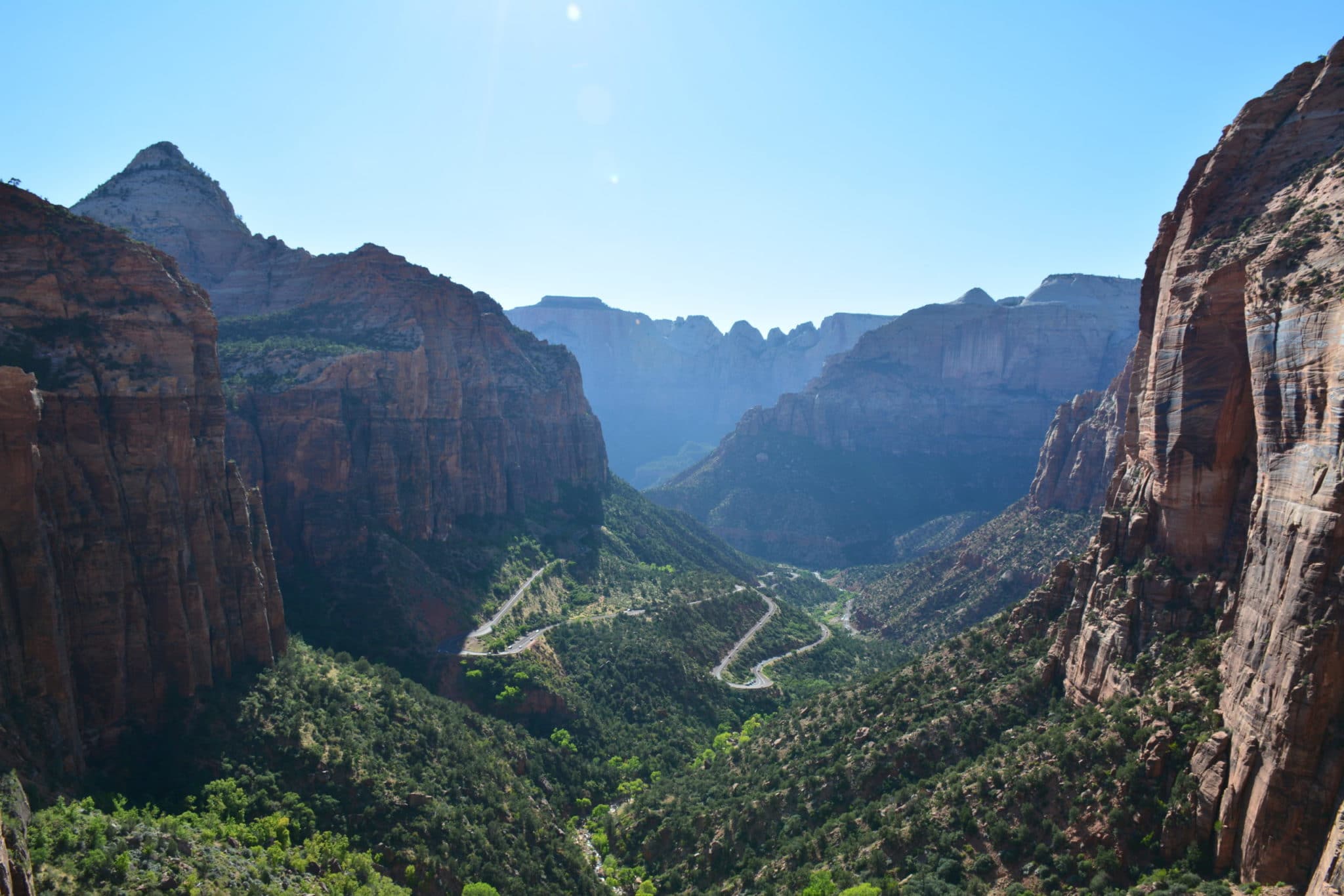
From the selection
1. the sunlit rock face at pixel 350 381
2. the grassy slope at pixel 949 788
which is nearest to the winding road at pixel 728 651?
the sunlit rock face at pixel 350 381

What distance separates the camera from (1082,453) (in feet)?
396

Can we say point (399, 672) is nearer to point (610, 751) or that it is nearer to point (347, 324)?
point (610, 751)

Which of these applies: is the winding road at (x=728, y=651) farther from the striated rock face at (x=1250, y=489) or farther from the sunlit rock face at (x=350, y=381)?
the striated rock face at (x=1250, y=489)

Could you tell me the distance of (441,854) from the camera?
156 ft

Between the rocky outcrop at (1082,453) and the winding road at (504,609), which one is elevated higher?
the rocky outcrop at (1082,453)

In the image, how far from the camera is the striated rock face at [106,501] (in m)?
38.0

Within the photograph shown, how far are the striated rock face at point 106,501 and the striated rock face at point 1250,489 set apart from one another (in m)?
50.1

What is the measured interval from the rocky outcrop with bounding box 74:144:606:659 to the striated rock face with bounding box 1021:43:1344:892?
6349 cm

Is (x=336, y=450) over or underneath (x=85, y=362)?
underneath

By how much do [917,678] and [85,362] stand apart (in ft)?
193

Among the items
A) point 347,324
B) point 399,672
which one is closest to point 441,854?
point 399,672

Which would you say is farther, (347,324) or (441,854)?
(347,324)

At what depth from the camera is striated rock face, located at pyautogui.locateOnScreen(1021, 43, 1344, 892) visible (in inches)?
1044

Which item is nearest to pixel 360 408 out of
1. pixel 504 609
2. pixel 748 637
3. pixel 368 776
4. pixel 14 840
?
pixel 504 609
